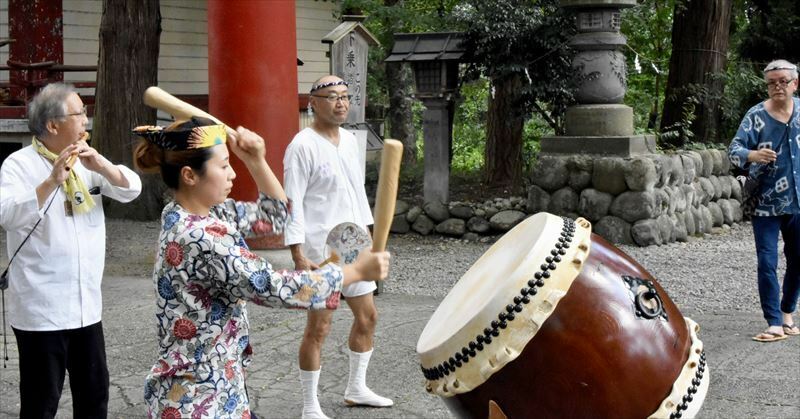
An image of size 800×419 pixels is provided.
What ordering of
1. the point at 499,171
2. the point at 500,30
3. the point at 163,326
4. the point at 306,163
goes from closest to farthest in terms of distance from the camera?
the point at 163,326
the point at 306,163
the point at 500,30
the point at 499,171

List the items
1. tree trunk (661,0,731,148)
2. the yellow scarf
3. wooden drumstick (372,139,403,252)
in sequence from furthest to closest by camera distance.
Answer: tree trunk (661,0,731,148) < the yellow scarf < wooden drumstick (372,139,403,252)

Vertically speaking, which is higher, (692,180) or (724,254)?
(692,180)

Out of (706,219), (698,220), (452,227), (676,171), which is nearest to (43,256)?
(452,227)

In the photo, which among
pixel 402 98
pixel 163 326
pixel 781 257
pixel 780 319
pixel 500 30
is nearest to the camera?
pixel 163 326

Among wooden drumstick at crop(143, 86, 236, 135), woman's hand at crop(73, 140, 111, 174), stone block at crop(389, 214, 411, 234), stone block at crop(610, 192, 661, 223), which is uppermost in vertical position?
wooden drumstick at crop(143, 86, 236, 135)

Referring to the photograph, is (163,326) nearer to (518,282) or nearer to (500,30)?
(518,282)

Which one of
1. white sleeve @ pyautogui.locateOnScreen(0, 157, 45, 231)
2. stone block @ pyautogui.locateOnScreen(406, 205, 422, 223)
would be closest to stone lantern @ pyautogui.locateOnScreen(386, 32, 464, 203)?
stone block @ pyautogui.locateOnScreen(406, 205, 422, 223)

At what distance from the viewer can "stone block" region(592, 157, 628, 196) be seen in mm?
8844

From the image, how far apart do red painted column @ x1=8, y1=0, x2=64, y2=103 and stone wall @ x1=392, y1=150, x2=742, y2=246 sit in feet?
17.1

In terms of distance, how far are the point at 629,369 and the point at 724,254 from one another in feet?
20.8

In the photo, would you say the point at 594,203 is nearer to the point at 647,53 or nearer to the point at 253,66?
the point at 253,66

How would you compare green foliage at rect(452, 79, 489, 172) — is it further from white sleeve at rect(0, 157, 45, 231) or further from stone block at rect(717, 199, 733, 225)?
white sleeve at rect(0, 157, 45, 231)

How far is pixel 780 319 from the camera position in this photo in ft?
18.4

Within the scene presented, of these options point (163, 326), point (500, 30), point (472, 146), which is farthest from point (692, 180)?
point (472, 146)
